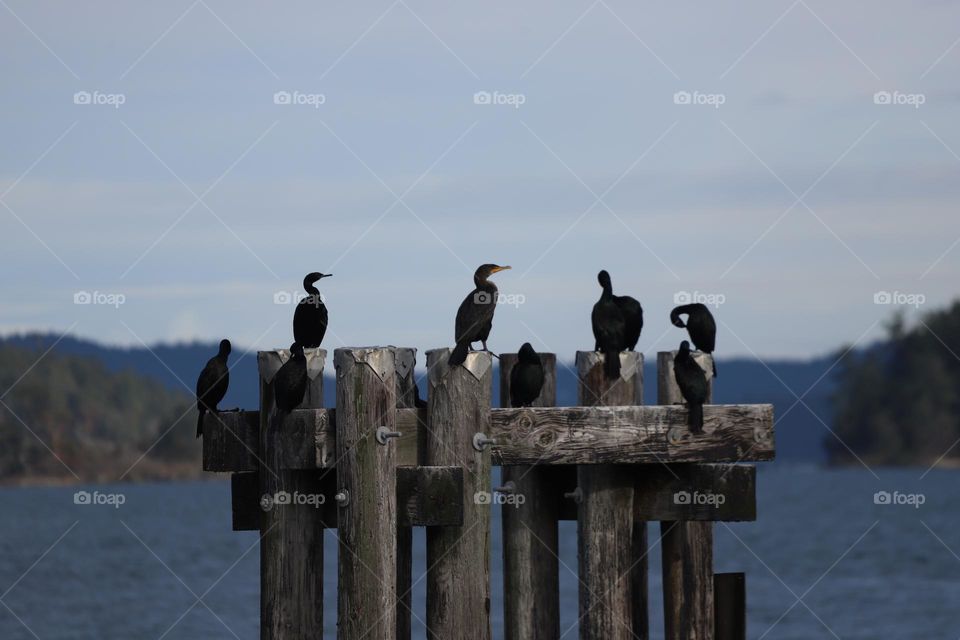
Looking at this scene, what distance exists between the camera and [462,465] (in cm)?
1043

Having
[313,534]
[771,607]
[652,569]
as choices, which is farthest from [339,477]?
[652,569]

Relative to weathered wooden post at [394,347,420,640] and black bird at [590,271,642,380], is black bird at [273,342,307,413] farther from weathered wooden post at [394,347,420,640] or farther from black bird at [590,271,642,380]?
black bird at [590,271,642,380]

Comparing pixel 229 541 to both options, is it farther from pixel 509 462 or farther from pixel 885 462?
pixel 885 462

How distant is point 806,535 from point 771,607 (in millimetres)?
38407

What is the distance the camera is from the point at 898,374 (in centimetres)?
16050

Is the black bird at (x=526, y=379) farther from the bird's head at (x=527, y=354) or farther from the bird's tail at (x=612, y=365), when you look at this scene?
the bird's tail at (x=612, y=365)

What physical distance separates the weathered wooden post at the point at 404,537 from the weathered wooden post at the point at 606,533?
1.23m

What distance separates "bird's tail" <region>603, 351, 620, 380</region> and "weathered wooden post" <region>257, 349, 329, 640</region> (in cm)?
212

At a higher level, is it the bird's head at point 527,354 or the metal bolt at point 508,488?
the bird's head at point 527,354

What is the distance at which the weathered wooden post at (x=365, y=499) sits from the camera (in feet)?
33.1

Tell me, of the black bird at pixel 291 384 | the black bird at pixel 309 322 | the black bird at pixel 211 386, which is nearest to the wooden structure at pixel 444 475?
the black bird at pixel 291 384
